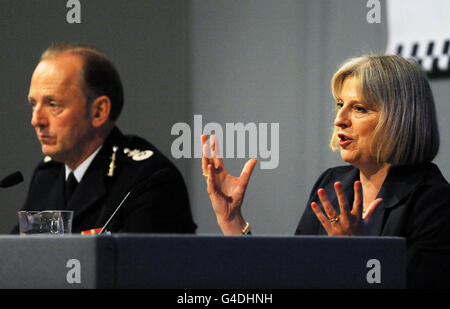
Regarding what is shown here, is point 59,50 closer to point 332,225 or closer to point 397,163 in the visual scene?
point 397,163

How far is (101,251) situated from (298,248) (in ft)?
0.76

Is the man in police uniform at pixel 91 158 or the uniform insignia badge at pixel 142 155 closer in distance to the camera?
the man in police uniform at pixel 91 158

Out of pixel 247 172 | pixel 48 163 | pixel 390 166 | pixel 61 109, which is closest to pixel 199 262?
pixel 247 172

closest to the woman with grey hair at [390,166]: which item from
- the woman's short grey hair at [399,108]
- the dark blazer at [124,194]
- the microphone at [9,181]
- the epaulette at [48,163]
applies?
the woman's short grey hair at [399,108]

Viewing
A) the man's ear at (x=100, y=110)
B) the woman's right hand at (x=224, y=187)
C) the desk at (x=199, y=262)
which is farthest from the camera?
the man's ear at (x=100, y=110)

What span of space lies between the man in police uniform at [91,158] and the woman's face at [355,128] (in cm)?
46

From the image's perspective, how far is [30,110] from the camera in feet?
10.8

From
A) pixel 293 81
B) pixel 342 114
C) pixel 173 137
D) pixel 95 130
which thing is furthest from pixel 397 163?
pixel 173 137

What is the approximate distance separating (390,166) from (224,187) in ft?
1.35

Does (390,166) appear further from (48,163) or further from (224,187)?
(48,163)

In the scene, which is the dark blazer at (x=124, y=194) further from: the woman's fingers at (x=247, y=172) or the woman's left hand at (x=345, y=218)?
the woman's left hand at (x=345, y=218)

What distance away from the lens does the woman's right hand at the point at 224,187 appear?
6.10ft

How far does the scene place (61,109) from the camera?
246cm

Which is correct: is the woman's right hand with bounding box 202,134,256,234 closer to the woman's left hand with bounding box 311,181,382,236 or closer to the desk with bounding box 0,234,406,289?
the woman's left hand with bounding box 311,181,382,236
